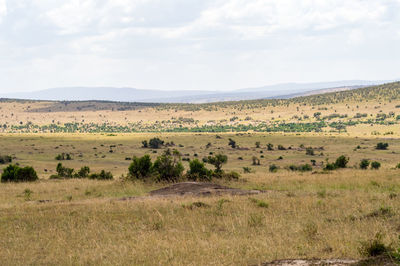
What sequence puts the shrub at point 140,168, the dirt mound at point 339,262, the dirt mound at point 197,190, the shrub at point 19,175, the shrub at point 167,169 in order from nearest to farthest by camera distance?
the dirt mound at point 339,262 < the dirt mound at point 197,190 < the shrub at point 167,169 < the shrub at point 140,168 < the shrub at point 19,175

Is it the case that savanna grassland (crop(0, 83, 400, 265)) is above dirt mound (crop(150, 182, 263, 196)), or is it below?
above

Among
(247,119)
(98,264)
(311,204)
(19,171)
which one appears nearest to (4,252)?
(98,264)

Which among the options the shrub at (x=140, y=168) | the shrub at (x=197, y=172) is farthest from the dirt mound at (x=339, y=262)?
the shrub at (x=140, y=168)

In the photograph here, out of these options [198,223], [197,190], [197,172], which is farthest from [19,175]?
[198,223]

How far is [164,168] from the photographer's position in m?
23.4

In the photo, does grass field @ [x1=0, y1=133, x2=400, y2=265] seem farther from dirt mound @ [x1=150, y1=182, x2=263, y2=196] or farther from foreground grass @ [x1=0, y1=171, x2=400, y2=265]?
dirt mound @ [x1=150, y1=182, x2=263, y2=196]

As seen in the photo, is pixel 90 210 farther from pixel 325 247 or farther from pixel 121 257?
pixel 325 247

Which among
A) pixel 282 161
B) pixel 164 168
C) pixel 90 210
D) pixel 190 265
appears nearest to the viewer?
pixel 190 265

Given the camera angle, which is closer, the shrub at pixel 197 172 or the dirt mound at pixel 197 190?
the dirt mound at pixel 197 190

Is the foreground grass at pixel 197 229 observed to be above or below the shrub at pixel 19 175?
above

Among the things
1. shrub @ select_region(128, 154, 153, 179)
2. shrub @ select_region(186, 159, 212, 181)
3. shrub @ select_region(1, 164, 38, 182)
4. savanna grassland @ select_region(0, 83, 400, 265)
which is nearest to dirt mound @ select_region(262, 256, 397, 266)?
savanna grassland @ select_region(0, 83, 400, 265)

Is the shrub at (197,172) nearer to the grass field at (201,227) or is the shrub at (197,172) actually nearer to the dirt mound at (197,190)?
the dirt mound at (197,190)

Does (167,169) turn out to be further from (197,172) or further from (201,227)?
(201,227)

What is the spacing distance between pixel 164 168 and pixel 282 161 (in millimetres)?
29059
